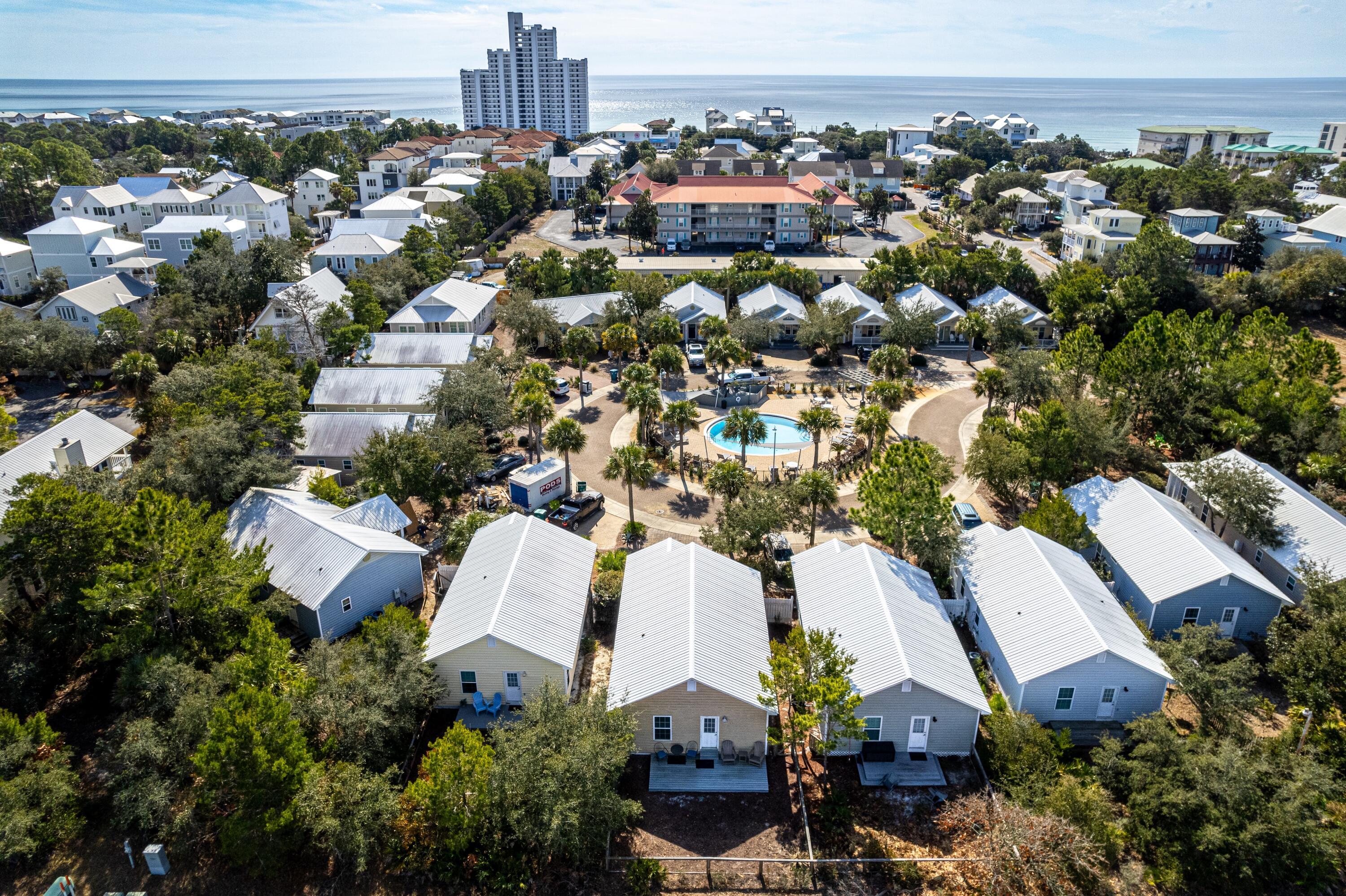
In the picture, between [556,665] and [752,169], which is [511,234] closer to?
→ [752,169]

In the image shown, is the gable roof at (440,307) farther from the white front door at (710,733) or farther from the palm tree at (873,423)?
the white front door at (710,733)

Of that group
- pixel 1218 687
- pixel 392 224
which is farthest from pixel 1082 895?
pixel 392 224

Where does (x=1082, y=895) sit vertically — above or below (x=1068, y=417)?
below

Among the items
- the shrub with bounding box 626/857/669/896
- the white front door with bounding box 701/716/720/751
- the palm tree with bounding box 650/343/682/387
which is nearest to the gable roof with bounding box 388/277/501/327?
the palm tree with bounding box 650/343/682/387

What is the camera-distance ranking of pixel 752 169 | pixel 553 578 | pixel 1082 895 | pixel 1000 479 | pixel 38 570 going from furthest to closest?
pixel 752 169
pixel 1000 479
pixel 553 578
pixel 38 570
pixel 1082 895

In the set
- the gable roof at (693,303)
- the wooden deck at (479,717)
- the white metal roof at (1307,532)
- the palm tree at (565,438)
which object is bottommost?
the wooden deck at (479,717)

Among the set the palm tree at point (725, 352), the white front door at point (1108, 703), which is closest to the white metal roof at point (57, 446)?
the palm tree at point (725, 352)

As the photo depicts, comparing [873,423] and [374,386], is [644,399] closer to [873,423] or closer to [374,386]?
[873,423]
